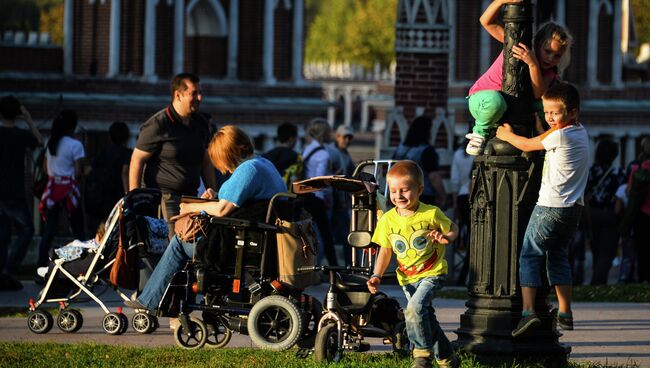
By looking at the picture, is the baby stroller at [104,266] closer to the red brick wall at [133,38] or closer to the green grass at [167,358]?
the green grass at [167,358]

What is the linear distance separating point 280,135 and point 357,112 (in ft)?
144

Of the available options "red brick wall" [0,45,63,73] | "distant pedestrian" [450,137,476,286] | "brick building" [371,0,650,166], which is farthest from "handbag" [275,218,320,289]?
"red brick wall" [0,45,63,73]

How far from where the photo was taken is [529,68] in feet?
33.4

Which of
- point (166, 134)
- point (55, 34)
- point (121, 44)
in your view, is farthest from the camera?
point (55, 34)

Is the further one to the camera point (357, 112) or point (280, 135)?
point (357, 112)

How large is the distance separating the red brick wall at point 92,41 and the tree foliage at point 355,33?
32.6m

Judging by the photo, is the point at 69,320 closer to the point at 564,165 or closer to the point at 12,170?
the point at 12,170

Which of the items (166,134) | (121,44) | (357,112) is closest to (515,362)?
(166,134)

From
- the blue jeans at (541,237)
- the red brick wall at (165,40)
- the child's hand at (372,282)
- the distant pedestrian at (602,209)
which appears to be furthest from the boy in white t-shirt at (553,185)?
the red brick wall at (165,40)

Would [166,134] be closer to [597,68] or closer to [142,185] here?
[142,185]

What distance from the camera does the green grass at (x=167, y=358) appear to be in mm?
10273

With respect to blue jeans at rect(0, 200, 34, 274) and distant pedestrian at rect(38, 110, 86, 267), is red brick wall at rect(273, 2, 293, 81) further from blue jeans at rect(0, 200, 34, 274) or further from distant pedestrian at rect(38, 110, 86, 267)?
blue jeans at rect(0, 200, 34, 274)

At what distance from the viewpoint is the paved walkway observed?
11.5 meters

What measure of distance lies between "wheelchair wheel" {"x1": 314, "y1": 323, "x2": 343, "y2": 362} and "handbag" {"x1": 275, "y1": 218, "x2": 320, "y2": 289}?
741 millimetres
